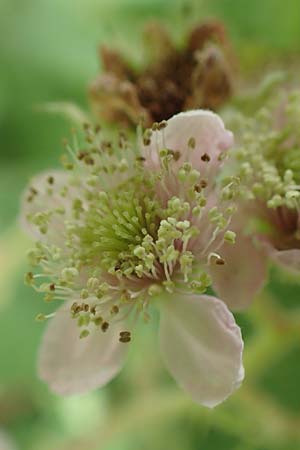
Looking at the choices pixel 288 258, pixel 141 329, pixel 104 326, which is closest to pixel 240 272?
pixel 288 258

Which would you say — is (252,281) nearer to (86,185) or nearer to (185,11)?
(86,185)

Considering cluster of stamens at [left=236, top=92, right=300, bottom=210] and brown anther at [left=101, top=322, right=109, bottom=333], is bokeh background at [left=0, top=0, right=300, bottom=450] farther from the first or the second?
brown anther at [left=101, top=322, right=109, bottom=333]

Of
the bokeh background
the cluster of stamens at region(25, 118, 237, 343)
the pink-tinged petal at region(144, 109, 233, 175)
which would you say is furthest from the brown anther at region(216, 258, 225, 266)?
the bokeh background

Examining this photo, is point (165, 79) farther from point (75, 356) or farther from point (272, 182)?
point (75, 356)

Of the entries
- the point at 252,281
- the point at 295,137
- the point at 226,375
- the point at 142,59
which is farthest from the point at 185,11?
the point at 226,375

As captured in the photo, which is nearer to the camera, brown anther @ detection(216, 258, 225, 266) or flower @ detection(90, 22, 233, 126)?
brown anther @ detection(216, 258, 225, 266)
